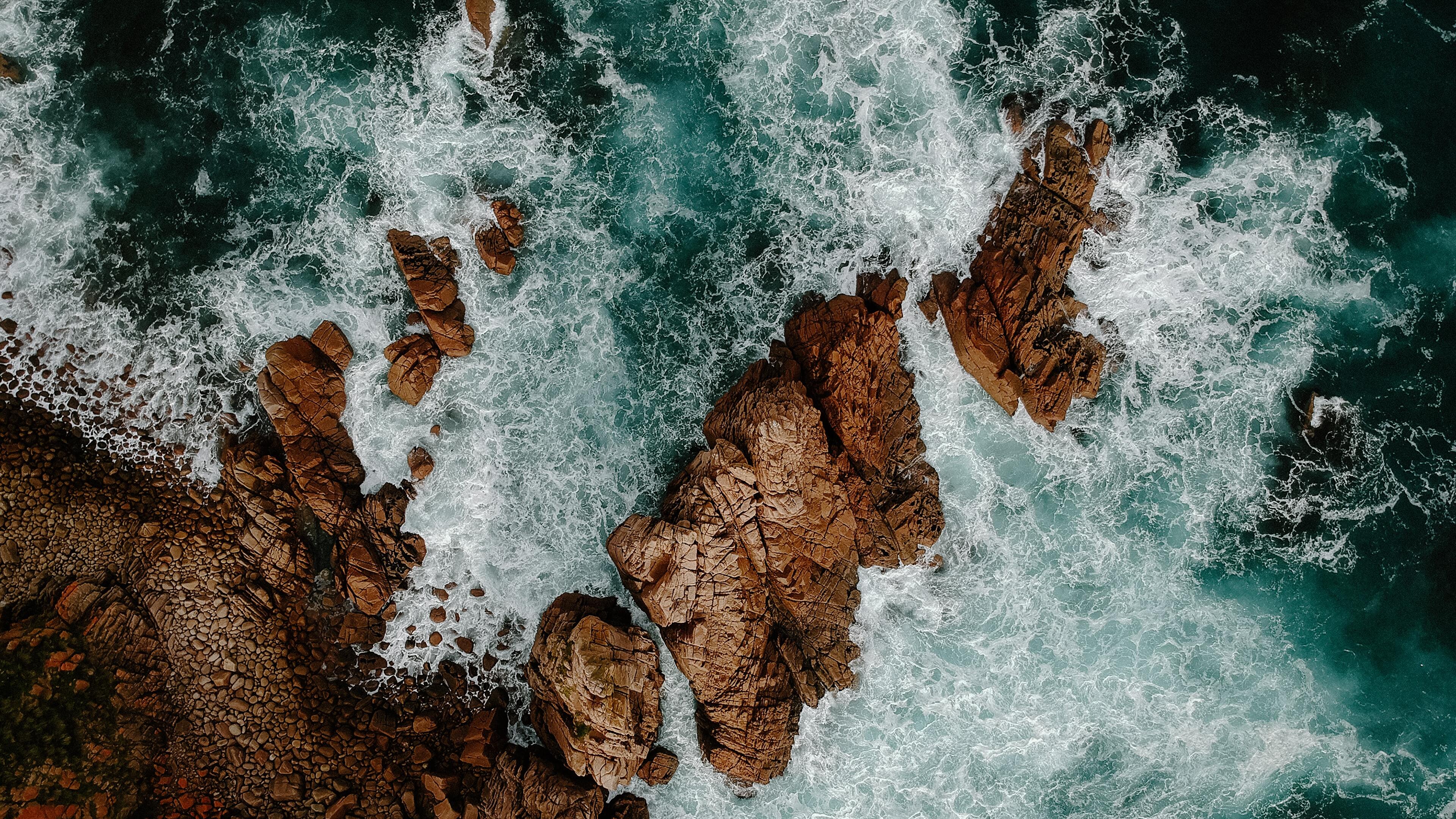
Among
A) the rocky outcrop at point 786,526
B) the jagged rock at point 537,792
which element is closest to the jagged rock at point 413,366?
the rocky outcrop at point 786,526

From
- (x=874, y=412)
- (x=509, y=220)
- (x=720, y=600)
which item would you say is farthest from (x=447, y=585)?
(x=874, y=412)

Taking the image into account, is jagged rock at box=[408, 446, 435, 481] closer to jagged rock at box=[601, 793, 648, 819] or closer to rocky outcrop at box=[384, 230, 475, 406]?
rocky outcrop at box=[384, 230, 475, 406]

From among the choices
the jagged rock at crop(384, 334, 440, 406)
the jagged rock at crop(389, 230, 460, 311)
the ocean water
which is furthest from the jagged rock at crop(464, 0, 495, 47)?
the jagged rock at crop(384, 334, 440, 406)

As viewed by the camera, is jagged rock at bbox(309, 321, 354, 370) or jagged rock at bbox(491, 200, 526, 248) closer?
jagged rock at bbox(309, 321, 354, 370)

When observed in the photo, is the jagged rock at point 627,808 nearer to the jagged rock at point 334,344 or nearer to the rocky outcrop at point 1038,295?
the jagged rock at point 334,344

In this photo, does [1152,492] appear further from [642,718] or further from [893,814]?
[642,718]

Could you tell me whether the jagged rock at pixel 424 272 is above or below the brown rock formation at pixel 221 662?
above

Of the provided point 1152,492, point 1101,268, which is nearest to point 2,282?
point 1101,268
